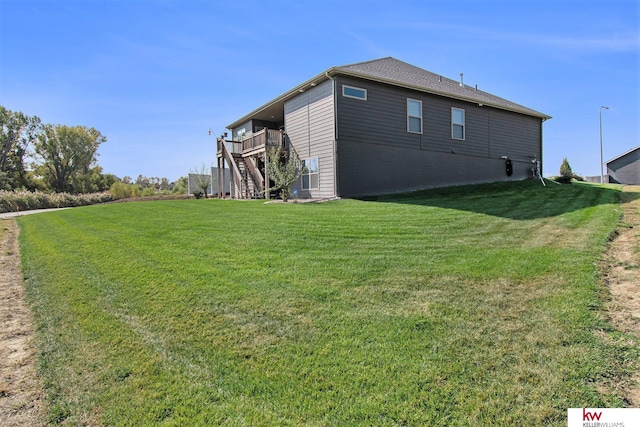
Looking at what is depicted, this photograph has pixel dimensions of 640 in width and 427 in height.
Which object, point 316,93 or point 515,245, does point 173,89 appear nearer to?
point 316,93

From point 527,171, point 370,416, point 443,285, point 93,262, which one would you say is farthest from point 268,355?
point 527,171

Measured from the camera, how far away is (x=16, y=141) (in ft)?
128

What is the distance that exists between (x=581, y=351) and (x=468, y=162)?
1527 cm

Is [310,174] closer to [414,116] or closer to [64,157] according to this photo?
[414,116]

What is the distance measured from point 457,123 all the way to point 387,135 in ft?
15.0

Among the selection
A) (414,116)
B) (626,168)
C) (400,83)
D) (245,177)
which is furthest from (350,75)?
(626,168)

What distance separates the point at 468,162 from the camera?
656 inches

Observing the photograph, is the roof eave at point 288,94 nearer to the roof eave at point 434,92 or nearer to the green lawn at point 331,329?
the roof eave at point 434,92

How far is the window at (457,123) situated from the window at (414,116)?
7.14ft

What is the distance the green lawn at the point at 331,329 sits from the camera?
92.8 inches

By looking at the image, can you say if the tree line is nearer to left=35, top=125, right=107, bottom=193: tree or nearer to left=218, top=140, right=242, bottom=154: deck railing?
left=35, top=125, right=107, bottom=193: tree

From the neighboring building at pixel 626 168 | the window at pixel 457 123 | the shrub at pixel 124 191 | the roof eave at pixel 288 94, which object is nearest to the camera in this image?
the roof eave at pixel 288 94

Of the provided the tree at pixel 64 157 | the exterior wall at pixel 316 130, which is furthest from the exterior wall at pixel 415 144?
the tree at pixel 64 157

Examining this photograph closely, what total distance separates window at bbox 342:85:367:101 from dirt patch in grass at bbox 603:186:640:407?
9344 millimetres
